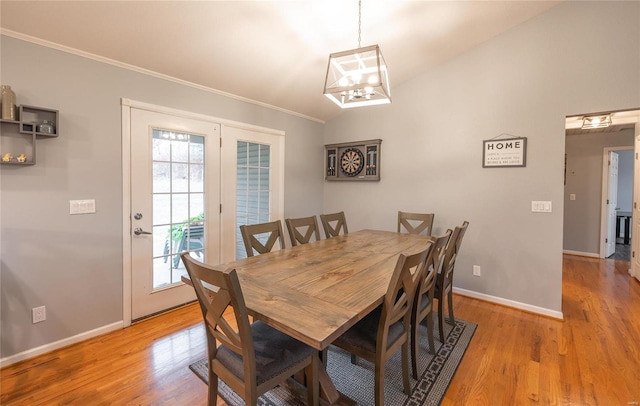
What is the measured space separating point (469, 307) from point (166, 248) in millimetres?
3184

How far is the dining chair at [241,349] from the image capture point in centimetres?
113

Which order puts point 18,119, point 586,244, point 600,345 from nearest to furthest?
point 18,119
point 600,345
point 586,244

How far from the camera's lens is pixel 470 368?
2.06 m

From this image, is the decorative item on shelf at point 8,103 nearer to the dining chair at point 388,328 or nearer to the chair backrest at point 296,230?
the chair backrest at point 296,230

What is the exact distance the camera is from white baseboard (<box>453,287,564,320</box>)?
2.88 m

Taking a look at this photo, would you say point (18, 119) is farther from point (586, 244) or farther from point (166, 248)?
point (586, 244)

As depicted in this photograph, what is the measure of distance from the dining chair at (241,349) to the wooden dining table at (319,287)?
0.37 feet

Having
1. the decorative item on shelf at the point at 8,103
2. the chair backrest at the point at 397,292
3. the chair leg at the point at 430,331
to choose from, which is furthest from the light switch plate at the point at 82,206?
the chair leg at the point at 430,331

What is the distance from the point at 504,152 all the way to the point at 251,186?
9.41 feet

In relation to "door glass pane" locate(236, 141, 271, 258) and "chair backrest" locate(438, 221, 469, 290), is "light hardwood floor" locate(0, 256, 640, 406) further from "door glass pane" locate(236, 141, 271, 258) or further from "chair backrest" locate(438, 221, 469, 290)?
"door glass pane" locate(236, 141, 271, 258)

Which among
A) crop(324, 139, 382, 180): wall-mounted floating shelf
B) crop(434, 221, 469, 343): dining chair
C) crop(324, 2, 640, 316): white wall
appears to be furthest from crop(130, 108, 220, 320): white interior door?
crop(434, 221, 469, 343): dining chair

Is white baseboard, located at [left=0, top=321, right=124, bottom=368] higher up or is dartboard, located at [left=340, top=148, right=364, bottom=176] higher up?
dartboard, located at [left=340, top=148, right=364, bottom=176]

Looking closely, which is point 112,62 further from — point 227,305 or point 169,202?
point 227,305

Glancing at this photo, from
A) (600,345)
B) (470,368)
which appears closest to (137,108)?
→ (470,368)
